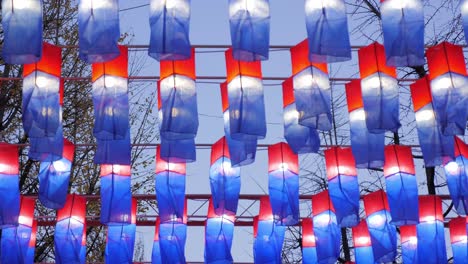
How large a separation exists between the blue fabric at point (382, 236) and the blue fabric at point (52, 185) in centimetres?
312

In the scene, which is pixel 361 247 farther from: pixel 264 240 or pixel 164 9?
pixel 164 9

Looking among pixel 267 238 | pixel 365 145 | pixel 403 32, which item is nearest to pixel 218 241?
pixel 267 238

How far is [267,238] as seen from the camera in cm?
1036

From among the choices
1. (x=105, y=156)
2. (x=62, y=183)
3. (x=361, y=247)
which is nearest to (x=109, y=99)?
(x=105, y=156)

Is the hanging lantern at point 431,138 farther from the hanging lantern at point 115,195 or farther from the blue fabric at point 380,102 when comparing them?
the hanging lantern at point 115,195

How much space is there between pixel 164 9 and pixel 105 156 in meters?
1.58

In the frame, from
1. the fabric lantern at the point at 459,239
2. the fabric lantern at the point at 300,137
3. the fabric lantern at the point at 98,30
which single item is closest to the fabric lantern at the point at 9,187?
the fabric lantern at the point at 98,30

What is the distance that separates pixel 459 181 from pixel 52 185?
12.8 feet

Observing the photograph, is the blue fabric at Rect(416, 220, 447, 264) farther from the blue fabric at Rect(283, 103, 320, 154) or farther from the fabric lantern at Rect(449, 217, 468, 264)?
the blue fabric at Rect(283, 103, 320, 154)

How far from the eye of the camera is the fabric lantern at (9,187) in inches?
369

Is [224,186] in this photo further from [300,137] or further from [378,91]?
[378,91]

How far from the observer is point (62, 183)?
930cm

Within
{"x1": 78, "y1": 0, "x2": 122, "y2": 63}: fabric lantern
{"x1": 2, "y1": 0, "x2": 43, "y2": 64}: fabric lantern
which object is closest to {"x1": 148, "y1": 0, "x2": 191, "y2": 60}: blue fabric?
{"x1": 78, "y1": 0, "x2": 122, "y2": 63}: fabric lantern

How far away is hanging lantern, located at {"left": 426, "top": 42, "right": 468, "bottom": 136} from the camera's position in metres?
8.14
